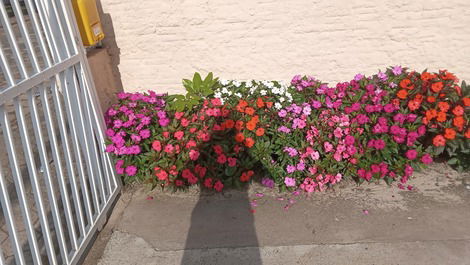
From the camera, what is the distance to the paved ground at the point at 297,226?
288cm

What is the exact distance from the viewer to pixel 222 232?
317 cm

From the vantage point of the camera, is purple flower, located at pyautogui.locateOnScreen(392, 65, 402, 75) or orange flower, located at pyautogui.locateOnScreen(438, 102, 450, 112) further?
purple flower, located at pyautogui.locateOnScreen(392, 65, 402, 75)

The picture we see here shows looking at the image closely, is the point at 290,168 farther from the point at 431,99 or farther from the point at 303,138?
the point at 431,99

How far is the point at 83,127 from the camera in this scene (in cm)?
310

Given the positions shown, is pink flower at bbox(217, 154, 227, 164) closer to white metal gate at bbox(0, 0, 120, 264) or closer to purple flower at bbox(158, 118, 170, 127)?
purple flower at bbox(158, 118, 170, 127)

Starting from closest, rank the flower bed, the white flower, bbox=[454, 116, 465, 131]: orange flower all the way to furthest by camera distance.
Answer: bbox=[454, 116, 465, 131]: orange flower < the flower bed < the white flower

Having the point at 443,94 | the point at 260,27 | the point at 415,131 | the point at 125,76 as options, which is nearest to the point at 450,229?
the point at 415,131

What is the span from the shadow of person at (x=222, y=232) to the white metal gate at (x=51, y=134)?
787mm

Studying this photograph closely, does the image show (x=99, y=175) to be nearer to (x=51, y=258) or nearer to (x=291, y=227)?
(x=51, y=258)

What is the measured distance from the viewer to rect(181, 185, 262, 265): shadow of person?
2.91 metres

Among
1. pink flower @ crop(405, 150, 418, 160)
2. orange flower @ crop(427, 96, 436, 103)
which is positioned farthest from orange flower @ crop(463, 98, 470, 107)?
pink flower @ crop(405, 150, 418, 160)

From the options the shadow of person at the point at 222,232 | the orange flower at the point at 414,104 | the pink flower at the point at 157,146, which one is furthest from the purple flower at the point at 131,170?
the orange flower at the point at 414,104

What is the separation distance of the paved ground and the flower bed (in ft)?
0.51

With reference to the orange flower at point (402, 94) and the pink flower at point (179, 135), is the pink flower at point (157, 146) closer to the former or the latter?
the pink flower at point (179, 135)
